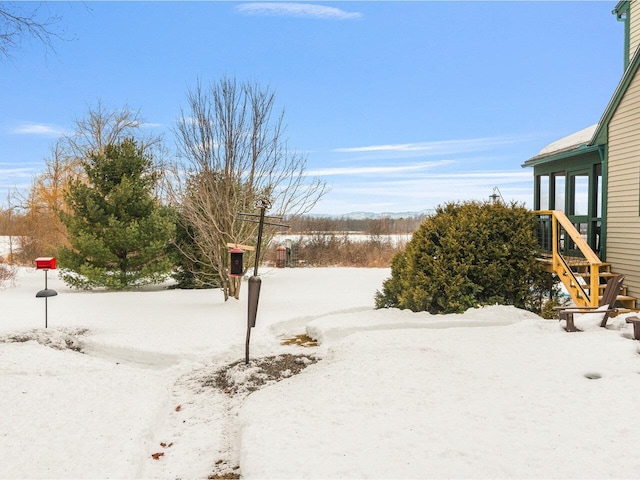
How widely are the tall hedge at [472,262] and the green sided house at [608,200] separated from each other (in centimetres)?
61

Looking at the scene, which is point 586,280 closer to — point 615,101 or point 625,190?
point 625,190

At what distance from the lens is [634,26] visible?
10.2 meters

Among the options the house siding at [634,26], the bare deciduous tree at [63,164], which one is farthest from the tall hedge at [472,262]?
the bare deciduous tree at [63,164]

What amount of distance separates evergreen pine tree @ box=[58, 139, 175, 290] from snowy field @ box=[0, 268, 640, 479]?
4.80 metres

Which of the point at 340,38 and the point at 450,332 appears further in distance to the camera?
the point at 340,38

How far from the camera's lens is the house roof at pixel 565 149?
10030 millimetres

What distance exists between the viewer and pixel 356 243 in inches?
890

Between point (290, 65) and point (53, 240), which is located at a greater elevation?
point (290, 65)

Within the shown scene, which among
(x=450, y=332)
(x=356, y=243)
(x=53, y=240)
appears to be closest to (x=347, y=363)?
(x=450, y=332)

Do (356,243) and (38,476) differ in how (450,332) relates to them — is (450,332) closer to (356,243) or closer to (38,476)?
(38,476)

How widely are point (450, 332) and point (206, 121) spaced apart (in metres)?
6.33

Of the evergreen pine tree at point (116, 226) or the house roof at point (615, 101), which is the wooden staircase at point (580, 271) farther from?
the evergreen pine tree at point (116, 226)

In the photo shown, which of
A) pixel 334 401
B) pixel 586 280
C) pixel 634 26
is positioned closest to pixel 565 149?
pixel 634 26

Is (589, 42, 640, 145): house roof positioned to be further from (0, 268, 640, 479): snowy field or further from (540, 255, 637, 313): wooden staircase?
(0, 268, 640, 479): snowy field
